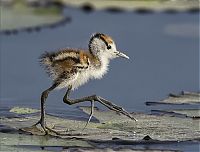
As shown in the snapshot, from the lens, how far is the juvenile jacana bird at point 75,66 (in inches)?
211

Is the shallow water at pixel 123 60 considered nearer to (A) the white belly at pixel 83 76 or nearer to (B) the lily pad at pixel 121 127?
(B) the lily pad at pixel 121 127

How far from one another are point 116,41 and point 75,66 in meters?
3.98

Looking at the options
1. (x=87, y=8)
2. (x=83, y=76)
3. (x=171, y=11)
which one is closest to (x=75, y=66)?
(x=83, y=76)

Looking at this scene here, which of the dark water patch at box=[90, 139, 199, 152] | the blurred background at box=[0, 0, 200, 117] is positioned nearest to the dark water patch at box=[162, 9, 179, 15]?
the blurred background at box=[0, 0, 200, 117]

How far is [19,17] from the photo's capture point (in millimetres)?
10219

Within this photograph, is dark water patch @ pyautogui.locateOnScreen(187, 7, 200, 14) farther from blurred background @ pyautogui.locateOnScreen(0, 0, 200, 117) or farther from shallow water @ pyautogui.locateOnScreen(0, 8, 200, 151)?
shallow water @ pyautogui.locateOnScreen(0, 8, 200, 151)

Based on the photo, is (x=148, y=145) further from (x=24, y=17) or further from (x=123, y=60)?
(x=24, y=17)

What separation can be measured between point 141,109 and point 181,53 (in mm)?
2806

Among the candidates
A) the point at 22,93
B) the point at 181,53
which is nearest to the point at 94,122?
the point at 22,93

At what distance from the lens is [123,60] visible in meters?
8.30

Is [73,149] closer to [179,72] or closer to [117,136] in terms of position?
[117,136]

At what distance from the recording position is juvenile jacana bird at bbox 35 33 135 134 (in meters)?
5.35

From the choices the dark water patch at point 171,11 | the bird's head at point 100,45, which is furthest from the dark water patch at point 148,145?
the dark water patch at point 171,11

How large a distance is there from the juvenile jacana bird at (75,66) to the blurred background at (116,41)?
43cm
